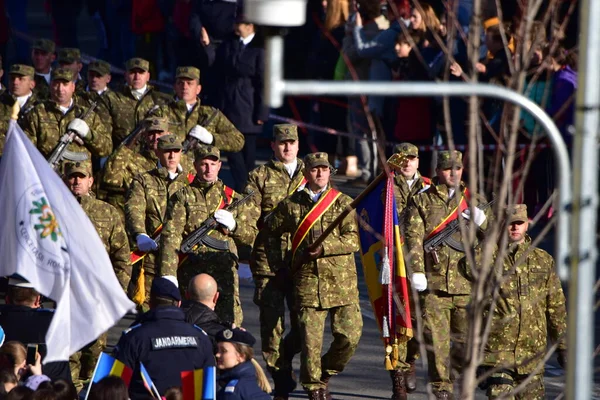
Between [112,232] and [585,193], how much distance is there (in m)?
8.08

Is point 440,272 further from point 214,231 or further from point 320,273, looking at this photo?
point 214,231

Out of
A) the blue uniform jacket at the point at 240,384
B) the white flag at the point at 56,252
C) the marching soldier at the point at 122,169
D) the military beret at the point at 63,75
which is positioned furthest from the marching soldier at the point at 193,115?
the blue uniform jacket at the point at 240,384

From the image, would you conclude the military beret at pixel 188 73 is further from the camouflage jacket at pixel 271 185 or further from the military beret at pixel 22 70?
the camouflage jacket at pixel 271 185

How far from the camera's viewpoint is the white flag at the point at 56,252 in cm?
990

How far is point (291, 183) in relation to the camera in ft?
49.3

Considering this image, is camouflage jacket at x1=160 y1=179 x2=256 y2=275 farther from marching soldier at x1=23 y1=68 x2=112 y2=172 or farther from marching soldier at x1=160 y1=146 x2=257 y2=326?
marching soldier at x1=23 y1=68 x2=112 y2=172

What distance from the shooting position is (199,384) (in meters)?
10.4

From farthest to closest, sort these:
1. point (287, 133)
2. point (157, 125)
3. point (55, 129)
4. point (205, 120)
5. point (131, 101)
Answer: point (131, 101)
point (205, 120)
point (55, 129)
point (157, 125)
point (287, 133)

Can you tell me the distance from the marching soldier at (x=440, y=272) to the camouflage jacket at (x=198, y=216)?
1.48 metres

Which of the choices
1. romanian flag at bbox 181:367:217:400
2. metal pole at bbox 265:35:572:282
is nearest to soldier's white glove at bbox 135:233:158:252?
romanian flag at bbox 181:367:217:400

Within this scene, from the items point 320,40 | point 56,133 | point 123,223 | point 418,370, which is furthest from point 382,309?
point 320,40

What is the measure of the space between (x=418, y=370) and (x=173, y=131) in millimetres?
3823

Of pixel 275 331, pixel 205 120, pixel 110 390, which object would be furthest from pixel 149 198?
pixel 110 390

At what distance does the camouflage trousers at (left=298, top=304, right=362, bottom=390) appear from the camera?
13.5m
